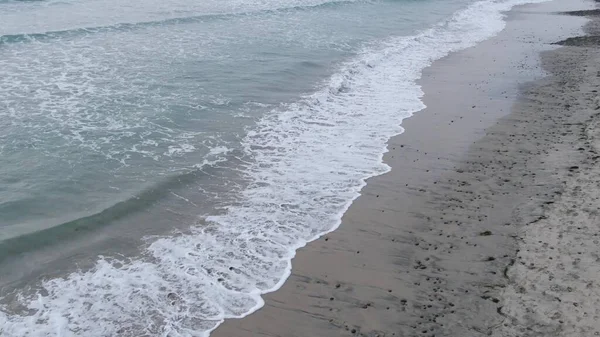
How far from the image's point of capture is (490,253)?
325 inches

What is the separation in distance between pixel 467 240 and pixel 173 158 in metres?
6.21

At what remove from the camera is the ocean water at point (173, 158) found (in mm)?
7637

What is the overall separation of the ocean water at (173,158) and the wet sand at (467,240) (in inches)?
22.7

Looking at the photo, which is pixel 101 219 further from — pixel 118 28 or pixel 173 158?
pixel 118 28

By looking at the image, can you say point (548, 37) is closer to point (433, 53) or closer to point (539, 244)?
point (433, 53)

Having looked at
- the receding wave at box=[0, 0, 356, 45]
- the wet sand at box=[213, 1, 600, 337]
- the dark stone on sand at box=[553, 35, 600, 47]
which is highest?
the receding wave at box=[0, 0, 356, 45]

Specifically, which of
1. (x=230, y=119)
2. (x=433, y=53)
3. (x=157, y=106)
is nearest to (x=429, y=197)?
(x=230, y=119)

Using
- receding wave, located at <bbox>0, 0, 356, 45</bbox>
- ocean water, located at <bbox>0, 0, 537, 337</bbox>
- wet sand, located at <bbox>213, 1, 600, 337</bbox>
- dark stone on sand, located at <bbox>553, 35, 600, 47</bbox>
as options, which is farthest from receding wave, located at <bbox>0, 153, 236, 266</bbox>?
dark stone on sand, located at <bbox>553, 35, 600, 47</bbox>

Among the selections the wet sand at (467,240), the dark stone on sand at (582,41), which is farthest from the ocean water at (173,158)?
the dark stone on sand at (582,41)

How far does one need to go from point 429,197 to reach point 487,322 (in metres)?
3.56

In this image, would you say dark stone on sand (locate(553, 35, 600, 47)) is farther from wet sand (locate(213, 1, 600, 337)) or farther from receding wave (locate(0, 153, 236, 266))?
receding wave (locate(0, 153, 236, 266))

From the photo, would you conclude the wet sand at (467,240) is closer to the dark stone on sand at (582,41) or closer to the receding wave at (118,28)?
the dark stone on sand at (582,41)

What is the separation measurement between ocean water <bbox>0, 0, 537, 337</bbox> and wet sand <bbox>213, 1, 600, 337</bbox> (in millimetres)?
577

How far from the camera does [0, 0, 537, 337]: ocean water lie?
764cm
